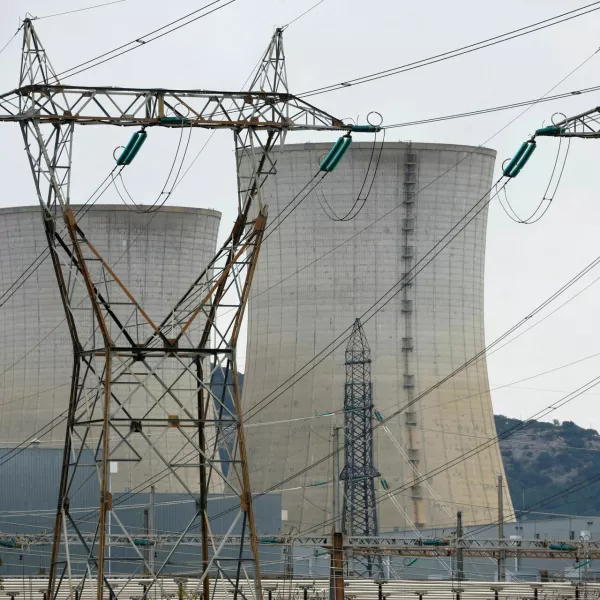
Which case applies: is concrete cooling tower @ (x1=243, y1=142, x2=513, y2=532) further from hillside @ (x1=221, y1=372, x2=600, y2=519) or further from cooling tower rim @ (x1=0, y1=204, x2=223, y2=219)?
hillside @ (x1=221, y1=372, x2=600, y2=519)

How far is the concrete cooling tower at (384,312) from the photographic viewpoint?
1492 inches

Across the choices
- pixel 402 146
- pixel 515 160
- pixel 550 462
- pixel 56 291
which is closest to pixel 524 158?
pixel 515 160

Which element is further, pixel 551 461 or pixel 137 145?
pixel 551 461

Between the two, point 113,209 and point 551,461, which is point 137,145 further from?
point 551,461

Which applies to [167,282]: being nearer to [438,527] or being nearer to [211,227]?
[211,227]

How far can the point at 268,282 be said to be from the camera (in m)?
38.8

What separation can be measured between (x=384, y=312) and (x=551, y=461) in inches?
3177

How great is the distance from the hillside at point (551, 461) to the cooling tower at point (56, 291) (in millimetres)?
71871

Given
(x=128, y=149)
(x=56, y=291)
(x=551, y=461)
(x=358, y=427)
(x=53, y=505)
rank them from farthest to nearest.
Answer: (x=551, y=461) < (x=56, y=291) < (x=53, y=505) < (x=358, y=427) < (x=128, y=149)

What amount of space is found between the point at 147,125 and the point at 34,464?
22270mm

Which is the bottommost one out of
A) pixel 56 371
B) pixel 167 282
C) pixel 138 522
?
pixel 138 522

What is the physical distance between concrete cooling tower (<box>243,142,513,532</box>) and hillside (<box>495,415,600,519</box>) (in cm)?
7226

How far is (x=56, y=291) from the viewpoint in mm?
39562

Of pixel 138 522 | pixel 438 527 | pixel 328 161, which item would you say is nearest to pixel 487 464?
pixel 438 527
